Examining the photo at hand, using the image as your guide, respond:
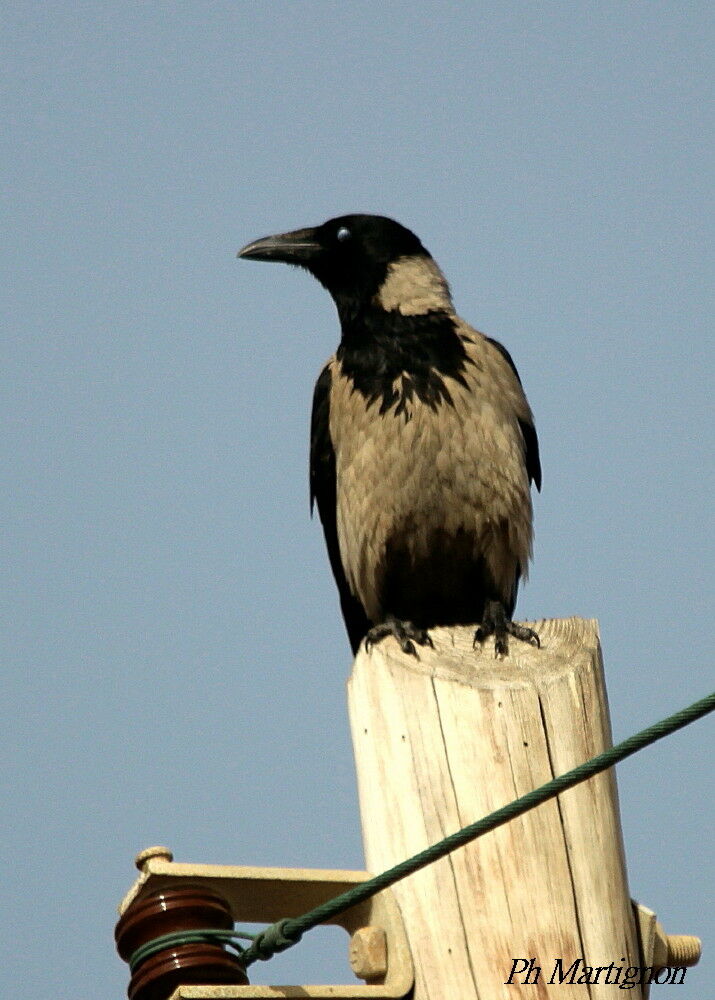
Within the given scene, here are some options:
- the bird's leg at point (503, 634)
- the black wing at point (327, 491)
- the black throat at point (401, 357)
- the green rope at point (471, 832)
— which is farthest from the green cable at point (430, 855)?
the black wing at point (327, 491)

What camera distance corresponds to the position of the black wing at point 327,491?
7.09 metres

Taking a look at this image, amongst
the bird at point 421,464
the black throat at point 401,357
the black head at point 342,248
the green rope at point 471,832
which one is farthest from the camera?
the black head at point 342,248

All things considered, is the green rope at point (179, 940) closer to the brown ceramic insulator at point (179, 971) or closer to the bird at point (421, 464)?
the brown ceramic insulator at point (179, 971)

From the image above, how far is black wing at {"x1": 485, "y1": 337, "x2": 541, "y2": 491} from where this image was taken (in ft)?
23.2

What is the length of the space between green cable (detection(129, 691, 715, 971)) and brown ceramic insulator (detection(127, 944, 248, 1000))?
2cm

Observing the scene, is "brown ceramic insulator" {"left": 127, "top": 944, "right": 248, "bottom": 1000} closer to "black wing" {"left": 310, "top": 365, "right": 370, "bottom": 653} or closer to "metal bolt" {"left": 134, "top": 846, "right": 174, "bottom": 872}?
"metal bolt" {"left": 134, "top": 846, "right": 174, "bottom": 872}

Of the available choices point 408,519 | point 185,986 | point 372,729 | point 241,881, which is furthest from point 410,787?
point 408,519

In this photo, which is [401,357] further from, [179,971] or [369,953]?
[179,971]

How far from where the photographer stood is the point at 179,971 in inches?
123

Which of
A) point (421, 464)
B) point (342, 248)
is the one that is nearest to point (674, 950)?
point (421, 464)

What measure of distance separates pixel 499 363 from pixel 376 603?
1.25m

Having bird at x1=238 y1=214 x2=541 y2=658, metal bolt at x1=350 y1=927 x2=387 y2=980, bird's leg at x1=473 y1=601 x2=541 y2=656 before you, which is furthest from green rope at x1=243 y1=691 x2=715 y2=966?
bird at x1=238 y1=214 x2=541 y2=658

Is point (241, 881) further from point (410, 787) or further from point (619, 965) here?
point (619, 965)

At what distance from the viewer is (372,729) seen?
11.8 feet
